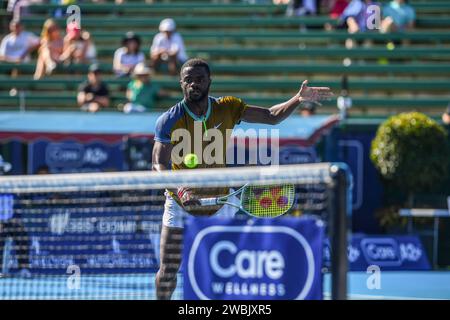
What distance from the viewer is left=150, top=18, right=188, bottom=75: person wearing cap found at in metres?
16.8

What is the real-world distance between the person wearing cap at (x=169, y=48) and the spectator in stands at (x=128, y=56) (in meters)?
0.27

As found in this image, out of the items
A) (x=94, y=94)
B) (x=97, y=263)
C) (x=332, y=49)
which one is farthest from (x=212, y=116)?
(x=332, y=49)

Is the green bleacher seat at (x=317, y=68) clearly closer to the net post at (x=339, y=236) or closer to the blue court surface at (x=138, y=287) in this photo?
the blue court surface at (x=138, y=287)

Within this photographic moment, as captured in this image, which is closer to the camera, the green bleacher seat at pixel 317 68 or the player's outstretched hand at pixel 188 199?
the player's outstretched hand at pixel 188 199

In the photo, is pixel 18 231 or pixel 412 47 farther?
pixel 412 47

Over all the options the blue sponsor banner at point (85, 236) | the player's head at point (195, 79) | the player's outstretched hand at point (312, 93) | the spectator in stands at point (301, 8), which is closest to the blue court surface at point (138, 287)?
the blue sponsor banner at point (85, 236)

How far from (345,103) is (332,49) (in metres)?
2.74

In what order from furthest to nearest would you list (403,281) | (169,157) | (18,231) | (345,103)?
(345,103), (403,281), (18,231), (169,157)

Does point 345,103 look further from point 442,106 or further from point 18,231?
point 18,231

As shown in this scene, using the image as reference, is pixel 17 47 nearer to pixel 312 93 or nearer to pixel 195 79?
pixel 195 79

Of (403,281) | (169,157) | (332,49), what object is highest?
(332,49)

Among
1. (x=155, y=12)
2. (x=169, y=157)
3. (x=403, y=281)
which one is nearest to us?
(x=169, y=157)

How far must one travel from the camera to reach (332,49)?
1747 cm

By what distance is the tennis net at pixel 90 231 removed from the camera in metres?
6.15
